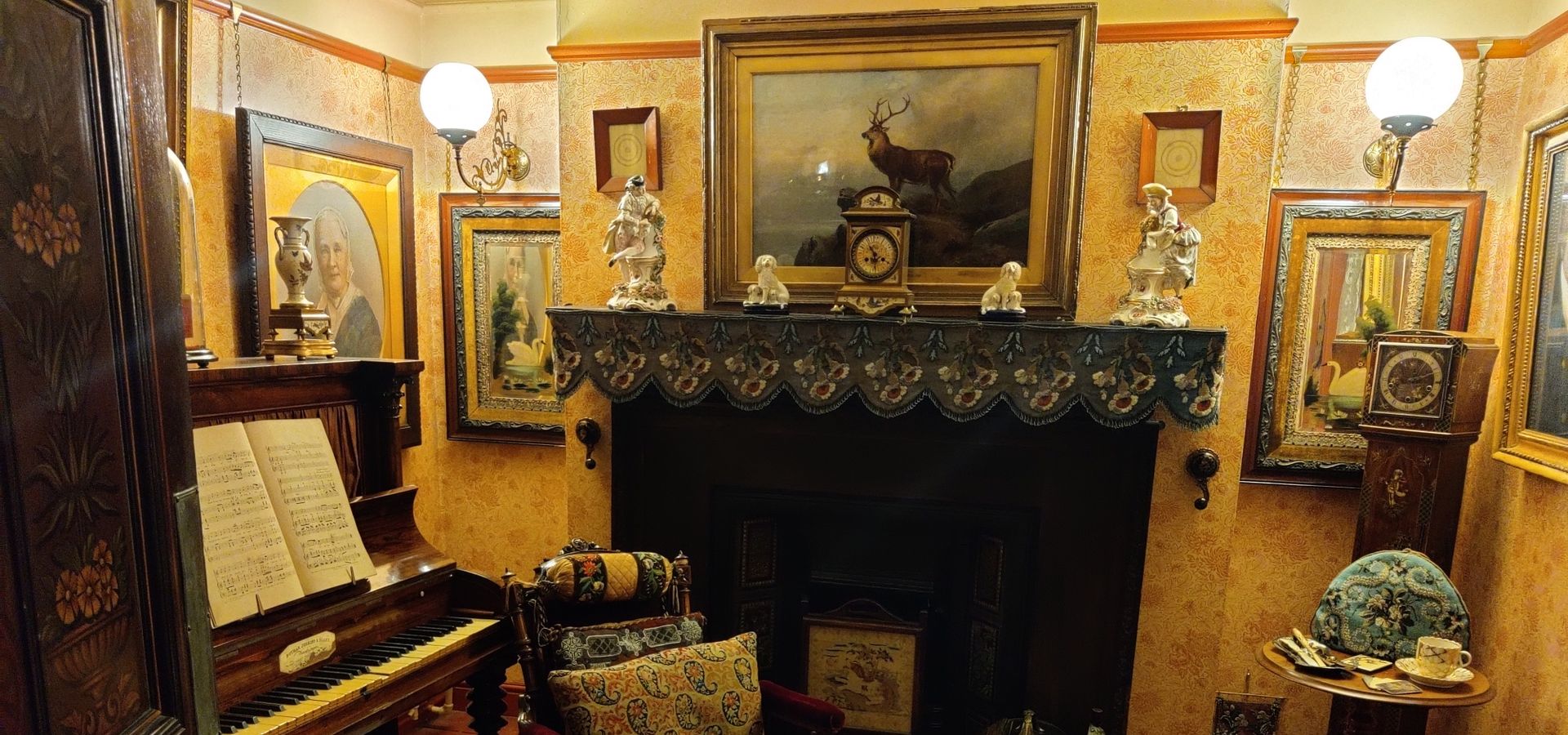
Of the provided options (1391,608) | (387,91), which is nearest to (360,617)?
(387,91)

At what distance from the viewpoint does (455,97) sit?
341cm

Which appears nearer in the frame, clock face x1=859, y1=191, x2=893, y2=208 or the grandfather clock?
the grandfather clock

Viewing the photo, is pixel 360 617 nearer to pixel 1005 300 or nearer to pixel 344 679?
pixel 344 679

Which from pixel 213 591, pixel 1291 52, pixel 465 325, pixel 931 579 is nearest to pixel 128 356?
pixel 213 591

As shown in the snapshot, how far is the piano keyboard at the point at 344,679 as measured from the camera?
1.86m

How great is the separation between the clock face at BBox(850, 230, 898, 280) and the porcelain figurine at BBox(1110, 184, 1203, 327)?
2.66 ft

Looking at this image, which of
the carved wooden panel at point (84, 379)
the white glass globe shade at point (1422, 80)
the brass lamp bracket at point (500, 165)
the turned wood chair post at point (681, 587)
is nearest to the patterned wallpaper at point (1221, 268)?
the white glass globe shade at point (1422, 80)

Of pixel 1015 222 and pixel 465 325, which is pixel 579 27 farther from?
pixel 1015 222

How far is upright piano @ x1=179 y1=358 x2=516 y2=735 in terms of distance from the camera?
1.95 metres

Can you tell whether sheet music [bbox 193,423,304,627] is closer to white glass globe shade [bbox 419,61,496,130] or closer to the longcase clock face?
white glass globe shade [bbox 419,61,496,130]

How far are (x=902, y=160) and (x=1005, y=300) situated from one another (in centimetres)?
70

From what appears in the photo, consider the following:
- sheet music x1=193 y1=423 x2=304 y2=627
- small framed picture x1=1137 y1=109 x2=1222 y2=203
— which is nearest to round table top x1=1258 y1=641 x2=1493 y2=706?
small framed picture x1=1137 y1=109 x2=1222 y2=203

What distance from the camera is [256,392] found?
225 cm

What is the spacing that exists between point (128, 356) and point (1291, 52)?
3758mm
